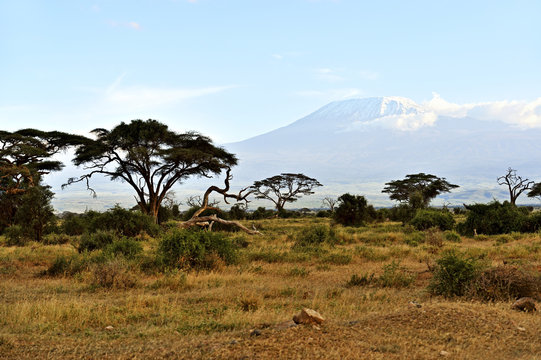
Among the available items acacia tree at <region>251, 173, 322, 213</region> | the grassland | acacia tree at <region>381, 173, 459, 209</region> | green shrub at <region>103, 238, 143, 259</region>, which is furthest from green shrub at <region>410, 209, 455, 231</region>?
acacia tree at <region>251, 173, 322, 213</region>

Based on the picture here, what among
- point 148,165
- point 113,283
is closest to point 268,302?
point 113,283

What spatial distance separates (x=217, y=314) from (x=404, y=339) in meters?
2.93

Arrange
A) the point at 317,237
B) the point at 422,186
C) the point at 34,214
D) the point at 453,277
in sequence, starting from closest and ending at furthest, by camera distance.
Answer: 1. the point at 453,277
2. the point at 317,237
3. the point at 34,214
4. the point at 422,186

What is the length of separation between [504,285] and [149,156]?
23.3 m

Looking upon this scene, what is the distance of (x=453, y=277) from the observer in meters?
8.22

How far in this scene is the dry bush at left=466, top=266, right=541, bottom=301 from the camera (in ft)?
25.7

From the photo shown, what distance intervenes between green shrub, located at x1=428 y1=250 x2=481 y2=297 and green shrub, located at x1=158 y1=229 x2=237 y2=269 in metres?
6.10

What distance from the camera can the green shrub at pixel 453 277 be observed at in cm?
818

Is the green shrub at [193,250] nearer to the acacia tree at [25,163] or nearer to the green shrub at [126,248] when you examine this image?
the green shrub at [126,248]

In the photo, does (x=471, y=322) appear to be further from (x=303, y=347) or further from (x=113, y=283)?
(x=113, y=283)

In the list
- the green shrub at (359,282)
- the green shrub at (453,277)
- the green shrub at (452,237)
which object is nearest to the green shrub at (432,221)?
the green shrub at (452,237)

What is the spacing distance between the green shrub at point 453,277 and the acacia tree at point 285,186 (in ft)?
153

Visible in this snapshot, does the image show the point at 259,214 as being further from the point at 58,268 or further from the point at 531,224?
the point at 58,268

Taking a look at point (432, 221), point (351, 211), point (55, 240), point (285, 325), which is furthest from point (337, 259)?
point (351, 211)
